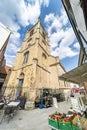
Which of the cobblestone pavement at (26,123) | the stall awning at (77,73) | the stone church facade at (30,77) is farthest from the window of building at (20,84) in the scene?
the stall awning at (77,73)

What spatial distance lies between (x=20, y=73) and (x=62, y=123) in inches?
484

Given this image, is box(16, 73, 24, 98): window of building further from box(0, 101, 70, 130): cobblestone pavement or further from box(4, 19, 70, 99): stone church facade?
box(0, 101, 70, 130): cobblestone pavement

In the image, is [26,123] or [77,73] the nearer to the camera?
[77,73]

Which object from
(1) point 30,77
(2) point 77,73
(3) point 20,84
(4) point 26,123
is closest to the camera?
(2) point 77,73

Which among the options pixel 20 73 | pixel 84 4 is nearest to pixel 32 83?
pixel 20 73

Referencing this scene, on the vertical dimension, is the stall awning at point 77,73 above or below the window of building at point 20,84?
below

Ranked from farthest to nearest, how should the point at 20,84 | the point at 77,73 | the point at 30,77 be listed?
the point at 20,84 → the point at 30,77 → the point at 77,73

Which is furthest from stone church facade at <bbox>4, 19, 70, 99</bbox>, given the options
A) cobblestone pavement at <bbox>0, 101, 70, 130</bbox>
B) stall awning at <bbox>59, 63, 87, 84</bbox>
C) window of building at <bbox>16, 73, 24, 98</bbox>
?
stall awning at <bbox>59, 63, 87, 84</bbox>

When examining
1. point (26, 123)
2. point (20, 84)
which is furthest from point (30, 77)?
point (26, 123)

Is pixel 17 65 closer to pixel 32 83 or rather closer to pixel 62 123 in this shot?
pixel 32 83

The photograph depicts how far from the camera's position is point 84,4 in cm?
166

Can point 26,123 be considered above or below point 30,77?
below

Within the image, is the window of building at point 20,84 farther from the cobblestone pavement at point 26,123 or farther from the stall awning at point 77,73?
the stall awning at point 77,73

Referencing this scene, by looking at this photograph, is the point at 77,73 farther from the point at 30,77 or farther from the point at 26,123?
the point at 30,77
